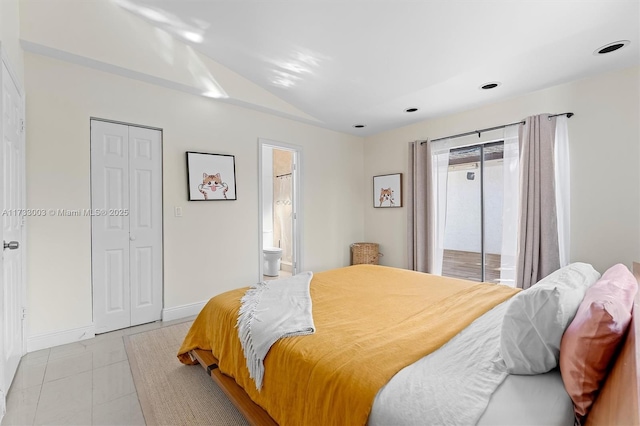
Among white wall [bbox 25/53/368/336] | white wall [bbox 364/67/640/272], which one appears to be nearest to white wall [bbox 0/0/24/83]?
white wall [bbox 25/53/368/336]

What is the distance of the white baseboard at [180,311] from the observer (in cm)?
321

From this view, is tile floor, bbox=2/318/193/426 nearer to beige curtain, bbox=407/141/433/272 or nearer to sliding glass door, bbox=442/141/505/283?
beige curtain, bbox=407/141/433/272

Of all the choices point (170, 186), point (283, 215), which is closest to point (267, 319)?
point (170, 186)

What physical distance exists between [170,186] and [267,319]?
7.52ft

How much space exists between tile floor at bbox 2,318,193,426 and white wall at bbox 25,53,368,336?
0.35 metres

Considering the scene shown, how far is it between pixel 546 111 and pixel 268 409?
3.84 metres

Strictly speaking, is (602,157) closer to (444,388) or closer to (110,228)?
(444,388)

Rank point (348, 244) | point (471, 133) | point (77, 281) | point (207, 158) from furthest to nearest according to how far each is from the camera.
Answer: point (348, 244), point (471, 133), point (207, 158), point (77, 281)

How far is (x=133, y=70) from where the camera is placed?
2.87m

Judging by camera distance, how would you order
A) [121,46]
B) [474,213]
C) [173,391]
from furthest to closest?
1. [474,213]
2. [121,46]
3. [173,391]

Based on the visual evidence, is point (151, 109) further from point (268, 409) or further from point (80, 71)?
point (268, 409)

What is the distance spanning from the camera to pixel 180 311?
331 centimetres

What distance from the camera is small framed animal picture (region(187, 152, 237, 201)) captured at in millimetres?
3391

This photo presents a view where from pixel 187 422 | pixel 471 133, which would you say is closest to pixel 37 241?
pixel 187 422
